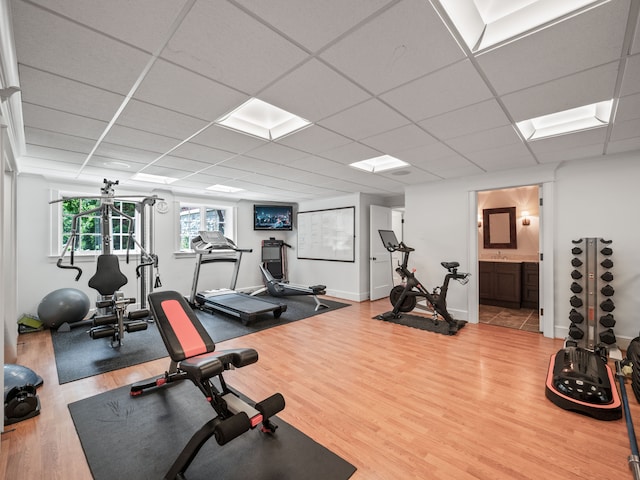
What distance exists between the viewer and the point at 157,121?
8.36ft

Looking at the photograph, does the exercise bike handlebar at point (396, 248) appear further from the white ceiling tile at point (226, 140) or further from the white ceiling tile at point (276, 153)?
the white ceiling tile at point (226, 140)

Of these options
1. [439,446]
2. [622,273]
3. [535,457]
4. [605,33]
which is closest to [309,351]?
[439,446]

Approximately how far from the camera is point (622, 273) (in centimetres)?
356

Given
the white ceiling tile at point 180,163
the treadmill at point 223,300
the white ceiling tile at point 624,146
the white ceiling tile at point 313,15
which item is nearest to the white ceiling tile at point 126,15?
the white ceiling tile at point 313,15

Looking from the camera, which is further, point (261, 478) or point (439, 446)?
point (439, 446)

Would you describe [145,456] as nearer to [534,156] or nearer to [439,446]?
[439,446]

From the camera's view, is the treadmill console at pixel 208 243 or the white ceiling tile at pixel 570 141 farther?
the treadmill console at pixel 208 243

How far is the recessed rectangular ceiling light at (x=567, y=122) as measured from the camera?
2.63 metres

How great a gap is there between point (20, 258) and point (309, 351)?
4727 millimetres

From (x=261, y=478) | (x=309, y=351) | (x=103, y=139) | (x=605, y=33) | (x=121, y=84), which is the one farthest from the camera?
(x=309, y=351)

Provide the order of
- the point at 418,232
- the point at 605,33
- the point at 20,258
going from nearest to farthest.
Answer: the point at 605,33, the point at 20,258, the point at 418,232

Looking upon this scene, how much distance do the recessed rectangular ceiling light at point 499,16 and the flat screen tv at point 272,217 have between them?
6.46m

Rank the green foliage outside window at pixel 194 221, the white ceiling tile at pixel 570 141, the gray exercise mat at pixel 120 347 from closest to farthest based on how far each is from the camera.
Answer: the white ceiling tile at pixel 570 141 → the gray exercise mat at pixel 120 347 → the green foliage outside window at pixel 194 221

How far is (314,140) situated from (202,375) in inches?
93.9
